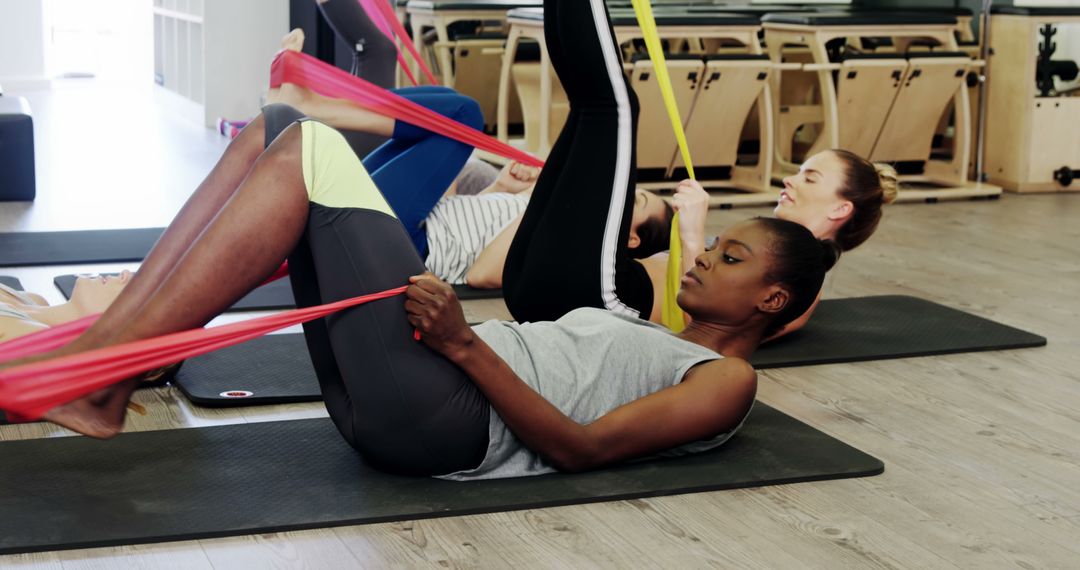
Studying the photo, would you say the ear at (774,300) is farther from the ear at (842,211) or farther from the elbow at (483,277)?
the elbow at (483,277)

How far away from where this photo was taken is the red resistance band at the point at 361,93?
10.1 feet

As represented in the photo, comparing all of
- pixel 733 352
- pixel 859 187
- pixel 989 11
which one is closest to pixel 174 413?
pixel 733 352

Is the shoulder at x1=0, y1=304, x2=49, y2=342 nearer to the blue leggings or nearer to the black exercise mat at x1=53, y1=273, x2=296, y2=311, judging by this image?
the black exercise mat at x1=53, y1=273, x2=296, y2=311

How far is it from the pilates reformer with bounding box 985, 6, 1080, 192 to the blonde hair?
3261 millimetres

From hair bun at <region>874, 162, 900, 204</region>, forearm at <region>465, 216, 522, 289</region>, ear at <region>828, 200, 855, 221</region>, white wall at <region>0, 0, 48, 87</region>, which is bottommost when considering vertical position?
forearm at <region>465, 216, 522, 289</region>

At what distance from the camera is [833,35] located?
19.2ft

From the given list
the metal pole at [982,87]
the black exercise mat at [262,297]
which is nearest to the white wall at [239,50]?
the metal pole at [982,87]

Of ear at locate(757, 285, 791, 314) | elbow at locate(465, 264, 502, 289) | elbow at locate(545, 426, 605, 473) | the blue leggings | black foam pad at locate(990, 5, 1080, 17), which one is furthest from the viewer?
black foam pad at locate(990, 5, 1080, 17)

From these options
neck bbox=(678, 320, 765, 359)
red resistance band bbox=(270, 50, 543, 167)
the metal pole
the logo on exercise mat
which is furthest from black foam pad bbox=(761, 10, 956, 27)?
the logo on exercise mat

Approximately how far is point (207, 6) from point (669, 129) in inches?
139

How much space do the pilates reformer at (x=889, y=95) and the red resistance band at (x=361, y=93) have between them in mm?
2919

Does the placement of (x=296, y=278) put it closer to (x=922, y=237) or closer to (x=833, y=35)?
(x=922, y=237)

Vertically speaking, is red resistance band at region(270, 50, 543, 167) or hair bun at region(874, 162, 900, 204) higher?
red resistance band at region(270, 50, 543, 167)

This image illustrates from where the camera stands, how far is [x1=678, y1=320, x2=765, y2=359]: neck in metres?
2.23
